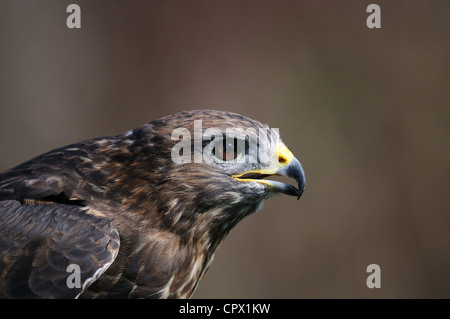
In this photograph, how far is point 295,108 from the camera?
7.44 meters

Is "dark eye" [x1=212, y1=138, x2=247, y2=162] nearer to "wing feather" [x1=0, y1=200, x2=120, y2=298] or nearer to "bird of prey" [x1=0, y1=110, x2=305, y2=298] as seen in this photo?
"bird of prey" [x1=0, y1=110, x2=305, y2=298]

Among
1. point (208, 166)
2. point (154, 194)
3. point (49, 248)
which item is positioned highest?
point (208, 166)

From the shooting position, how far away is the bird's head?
3080 mm

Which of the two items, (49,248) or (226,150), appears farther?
(226,150)

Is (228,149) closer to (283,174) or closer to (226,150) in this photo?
(226,150)

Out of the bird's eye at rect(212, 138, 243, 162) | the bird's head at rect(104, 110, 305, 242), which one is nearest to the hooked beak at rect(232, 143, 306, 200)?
the bird's head at rect(104, 110, 305, 242)

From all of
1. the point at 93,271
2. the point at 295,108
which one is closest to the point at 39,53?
the point at 295,108

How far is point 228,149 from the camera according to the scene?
311 cm

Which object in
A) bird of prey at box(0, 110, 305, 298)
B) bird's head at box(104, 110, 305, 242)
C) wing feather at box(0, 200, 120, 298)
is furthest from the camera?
bird's head at box(104, 110, 305, 242)

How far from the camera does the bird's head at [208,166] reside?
3.08m

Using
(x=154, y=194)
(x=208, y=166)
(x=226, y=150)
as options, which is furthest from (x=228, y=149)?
(x=154, y=194)

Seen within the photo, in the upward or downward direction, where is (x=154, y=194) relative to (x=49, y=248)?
upward

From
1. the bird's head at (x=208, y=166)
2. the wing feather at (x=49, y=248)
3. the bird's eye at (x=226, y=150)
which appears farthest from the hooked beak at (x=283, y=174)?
the wing feather at (x=49, y=248)

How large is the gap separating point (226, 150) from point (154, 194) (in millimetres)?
456
